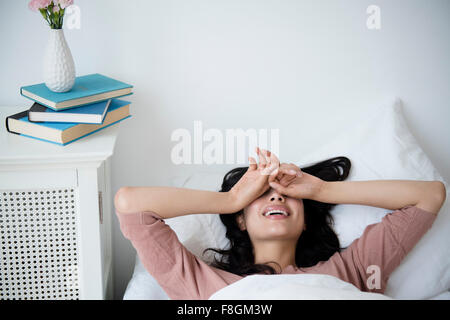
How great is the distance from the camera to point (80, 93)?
3.94ft

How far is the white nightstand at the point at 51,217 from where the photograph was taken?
3.66 feet

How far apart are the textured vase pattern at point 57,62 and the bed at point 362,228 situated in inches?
20.4

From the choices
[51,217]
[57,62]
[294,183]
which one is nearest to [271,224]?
[294,183]

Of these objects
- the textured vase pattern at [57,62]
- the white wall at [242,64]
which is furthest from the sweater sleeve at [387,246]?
the textured vase pattern at [57,62]

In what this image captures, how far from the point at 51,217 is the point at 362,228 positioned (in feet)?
2.93

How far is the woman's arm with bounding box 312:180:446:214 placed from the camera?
4.00 ft

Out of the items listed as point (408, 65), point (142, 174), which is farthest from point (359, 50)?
point (142, 174)

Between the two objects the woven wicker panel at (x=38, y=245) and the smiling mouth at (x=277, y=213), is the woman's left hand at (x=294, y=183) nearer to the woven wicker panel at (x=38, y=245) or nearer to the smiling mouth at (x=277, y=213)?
the smiling mouth at (x=277, y=213)

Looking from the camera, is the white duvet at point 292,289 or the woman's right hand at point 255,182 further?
the woman's right hand at point 255,182

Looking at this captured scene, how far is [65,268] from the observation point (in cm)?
124

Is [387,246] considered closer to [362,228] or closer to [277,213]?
[362,228]

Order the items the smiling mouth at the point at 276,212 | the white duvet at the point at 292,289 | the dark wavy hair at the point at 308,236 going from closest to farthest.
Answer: the white duvet at the point at 292,289, the smiling mouth at the point at 276,212, the dark wavy hair at the point at 308,236

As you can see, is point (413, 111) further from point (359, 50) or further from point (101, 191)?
point (101, 191)

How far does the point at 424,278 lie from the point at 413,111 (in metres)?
0.66
